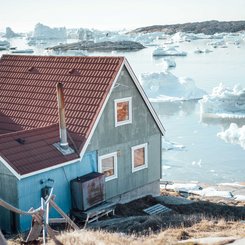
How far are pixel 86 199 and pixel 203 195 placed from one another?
25.9ft

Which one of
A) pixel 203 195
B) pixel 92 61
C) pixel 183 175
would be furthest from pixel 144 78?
pixel 92 61

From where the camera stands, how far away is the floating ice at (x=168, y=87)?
50.2m

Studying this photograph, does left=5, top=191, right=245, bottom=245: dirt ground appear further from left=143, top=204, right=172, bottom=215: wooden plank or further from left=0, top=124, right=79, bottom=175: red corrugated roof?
left=0, top=124, right=79, bottom=175: red corrugated roof

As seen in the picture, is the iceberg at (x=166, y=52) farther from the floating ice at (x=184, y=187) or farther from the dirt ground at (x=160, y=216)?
the dirt ground at (x=160, y=216)

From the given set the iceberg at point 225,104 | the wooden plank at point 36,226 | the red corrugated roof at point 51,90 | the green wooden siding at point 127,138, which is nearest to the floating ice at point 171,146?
the iceberg at point 225,104

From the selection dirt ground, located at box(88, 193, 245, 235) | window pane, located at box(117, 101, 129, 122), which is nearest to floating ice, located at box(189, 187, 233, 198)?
dirt ground, located at box(88, 193, 245, 235)

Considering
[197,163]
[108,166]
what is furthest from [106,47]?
[108,166]

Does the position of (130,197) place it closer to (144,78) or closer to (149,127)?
(149,127)

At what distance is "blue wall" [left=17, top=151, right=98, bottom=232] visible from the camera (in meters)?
13.6

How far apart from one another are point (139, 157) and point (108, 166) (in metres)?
1.69

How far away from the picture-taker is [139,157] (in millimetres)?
17875

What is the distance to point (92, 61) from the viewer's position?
17469 mm

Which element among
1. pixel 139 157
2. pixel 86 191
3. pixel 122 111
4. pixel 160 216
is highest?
pixel 122 111

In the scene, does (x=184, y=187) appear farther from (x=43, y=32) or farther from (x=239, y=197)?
(x=43, y=32)
